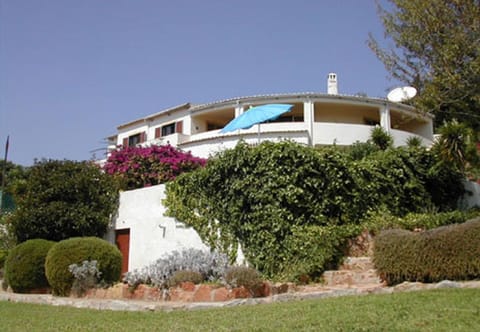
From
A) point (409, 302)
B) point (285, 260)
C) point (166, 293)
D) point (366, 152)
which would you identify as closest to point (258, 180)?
point (285, 260)

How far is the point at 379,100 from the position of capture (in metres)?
30.0

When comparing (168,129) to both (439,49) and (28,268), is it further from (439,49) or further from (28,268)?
(439,49)

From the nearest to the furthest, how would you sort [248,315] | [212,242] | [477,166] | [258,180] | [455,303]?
[455,303] < [248,315] < [258,180] < [212,242] < [477,166]

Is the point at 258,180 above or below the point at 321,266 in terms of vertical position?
above

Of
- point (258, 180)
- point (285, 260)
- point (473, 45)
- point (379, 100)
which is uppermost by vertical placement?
point (379, 100)

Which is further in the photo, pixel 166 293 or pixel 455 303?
pixel 166 293

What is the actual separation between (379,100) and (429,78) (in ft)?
54.1

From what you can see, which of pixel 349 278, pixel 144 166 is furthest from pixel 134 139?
pixel 349 278

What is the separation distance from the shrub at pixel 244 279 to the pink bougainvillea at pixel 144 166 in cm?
970

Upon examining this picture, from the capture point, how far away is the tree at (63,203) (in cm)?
1739

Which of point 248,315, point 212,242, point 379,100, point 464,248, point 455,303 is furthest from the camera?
point 379,100

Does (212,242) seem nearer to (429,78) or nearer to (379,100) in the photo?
(429,78)

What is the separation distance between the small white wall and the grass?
5.40 m

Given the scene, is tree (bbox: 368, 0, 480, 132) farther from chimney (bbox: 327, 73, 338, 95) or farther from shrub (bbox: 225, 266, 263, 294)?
chimney (bbox: 327, 73, 338, 95)
